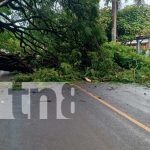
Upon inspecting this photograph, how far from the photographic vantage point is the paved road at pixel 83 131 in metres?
7.77

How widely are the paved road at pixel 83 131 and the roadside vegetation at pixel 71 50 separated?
10.1m

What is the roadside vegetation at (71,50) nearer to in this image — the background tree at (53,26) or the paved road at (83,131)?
the background tree at (53,26)

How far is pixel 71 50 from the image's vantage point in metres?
24.9

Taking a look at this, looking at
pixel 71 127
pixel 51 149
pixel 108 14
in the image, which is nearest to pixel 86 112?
pixel 71 127

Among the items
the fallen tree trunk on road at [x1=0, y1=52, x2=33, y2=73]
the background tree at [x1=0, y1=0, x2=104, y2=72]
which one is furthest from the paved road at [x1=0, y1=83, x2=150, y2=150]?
the fallen tree trunk on road at [x1=0, y1=52, x2=33, y2=73]

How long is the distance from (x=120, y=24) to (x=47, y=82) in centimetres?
3389

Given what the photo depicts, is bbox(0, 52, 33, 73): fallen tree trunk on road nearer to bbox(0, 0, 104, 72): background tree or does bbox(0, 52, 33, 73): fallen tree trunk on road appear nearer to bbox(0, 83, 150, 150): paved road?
bbox(0, 0, 104, 72): background tree

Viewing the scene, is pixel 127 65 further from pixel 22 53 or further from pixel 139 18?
pixel 139 18

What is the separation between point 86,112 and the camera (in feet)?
38.6

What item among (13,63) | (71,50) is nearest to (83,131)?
(71,50)

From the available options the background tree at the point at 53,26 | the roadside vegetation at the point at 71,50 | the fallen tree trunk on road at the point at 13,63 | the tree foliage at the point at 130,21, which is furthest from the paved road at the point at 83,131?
the tree foliage at the point at 130,21

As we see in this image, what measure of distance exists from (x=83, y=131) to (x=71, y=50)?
52.6ft

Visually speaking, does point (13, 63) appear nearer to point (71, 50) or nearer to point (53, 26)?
point (53, 26)

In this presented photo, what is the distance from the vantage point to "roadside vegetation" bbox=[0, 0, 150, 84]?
76.0 feet
